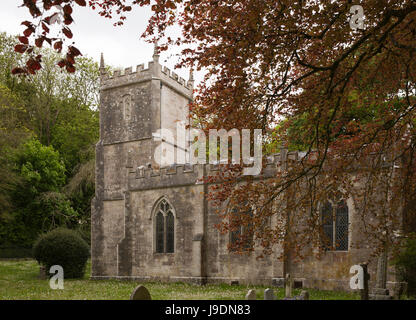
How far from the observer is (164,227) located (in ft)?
79.9

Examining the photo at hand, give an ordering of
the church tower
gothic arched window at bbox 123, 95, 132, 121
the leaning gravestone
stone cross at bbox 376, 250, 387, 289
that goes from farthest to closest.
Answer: gothic arched window at bbox 123, 95, 132, 121 < the church tower < stone cross at bbox 376, 250, 387, 289 < the leaning gravestone

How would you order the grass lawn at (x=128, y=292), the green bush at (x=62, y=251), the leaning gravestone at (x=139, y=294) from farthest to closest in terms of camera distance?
the green bush at (x=62, y=251) → the grass lawn at (x=128, y=292) → the leaning gravestone at (x=139, y=294)

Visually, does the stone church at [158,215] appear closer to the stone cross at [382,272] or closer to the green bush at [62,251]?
the stone cross at [382,272]

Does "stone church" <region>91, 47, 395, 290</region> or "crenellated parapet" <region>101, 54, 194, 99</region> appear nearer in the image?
"stone church" <region>91, 47, 395, 290</region>

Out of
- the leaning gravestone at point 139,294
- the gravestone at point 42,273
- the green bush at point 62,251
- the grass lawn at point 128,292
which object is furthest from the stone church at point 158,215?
the leaning gravestone at point 139,294

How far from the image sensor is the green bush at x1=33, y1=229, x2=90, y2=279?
25438 mm

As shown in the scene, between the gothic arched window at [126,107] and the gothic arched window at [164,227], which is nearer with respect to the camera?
the gothic arched window at [164,227]

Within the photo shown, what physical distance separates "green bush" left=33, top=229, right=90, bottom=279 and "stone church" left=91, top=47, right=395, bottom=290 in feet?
4.67

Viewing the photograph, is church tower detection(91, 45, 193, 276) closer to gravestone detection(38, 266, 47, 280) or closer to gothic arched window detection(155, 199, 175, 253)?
gravestone detection(38, 266, 47, 280)

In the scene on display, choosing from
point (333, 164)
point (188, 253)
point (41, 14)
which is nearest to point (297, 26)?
point (333, 164)

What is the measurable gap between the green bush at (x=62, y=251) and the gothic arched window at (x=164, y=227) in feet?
17.1

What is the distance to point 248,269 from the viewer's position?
2103 cm

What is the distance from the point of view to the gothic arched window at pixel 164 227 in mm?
24094

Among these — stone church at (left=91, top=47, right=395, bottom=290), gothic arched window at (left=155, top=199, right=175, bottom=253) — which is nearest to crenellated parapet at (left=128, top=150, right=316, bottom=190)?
stone church at (left=91, top=47, right=395, bottom=290)
